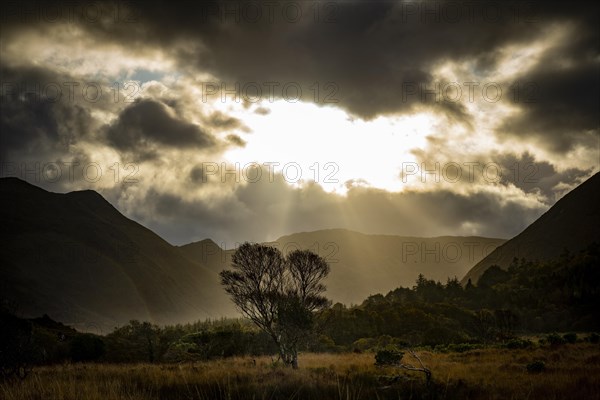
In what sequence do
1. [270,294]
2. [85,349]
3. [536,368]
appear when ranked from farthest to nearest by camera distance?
1. [85,349]
2. [270,294]
3. [536,368]

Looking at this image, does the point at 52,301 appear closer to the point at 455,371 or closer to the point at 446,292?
the point at 446,292

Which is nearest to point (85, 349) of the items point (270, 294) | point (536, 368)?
point (270, 294)

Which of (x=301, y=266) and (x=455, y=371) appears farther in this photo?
(x=301, y=266)

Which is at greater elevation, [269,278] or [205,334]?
[269,278]

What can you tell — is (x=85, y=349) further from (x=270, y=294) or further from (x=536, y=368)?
(x=536, y=368)

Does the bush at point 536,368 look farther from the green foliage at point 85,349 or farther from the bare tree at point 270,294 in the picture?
the green foliage at point 85,349

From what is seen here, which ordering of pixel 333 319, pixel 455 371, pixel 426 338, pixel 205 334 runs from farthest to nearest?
pixel 333 319 < pixel 426 338 < pixel 205 334 < pixel 455 371

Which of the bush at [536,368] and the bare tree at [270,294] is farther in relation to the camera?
the bare tree at [270,294]

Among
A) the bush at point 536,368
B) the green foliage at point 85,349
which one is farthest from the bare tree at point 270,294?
the green foliage at point 85,349

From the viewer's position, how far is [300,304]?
131ft

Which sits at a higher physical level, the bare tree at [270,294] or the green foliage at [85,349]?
the bare tree at [270,294]

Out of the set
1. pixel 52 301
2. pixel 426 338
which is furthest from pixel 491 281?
pixel 52 301

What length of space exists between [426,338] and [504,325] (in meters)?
A: 16.5

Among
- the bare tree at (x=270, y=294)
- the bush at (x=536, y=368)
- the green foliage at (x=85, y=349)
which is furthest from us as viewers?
the green foliage at (x=85, y=349)
